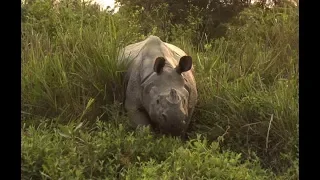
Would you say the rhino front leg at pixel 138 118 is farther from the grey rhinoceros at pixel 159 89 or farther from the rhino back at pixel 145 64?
the rhino back at pixel 145 64

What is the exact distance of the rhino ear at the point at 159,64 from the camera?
496 cm

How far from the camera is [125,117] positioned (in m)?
5.00

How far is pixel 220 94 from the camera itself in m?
5.45

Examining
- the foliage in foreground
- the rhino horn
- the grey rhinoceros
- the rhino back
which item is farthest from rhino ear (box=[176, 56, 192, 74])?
the foliage in foreground

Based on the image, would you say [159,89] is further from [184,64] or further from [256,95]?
[256,95]

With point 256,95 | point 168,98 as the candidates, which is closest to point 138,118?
point 168,98

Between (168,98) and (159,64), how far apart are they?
0.49 m

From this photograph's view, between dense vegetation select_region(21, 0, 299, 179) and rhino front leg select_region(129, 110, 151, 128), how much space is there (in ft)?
0.38

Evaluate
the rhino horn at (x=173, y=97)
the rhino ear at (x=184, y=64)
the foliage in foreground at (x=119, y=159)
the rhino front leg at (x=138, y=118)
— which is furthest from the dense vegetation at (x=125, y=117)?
the rhino ear at (x=184, y=64)

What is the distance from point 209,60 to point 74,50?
5.48 feet

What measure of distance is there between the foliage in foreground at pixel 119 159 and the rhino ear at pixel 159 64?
2.58 ft

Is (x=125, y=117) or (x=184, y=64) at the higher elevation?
(x=184, y=64)

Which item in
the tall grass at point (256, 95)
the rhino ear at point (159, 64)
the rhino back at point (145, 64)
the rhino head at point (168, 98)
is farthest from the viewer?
the rhino back at point (145, 64)
